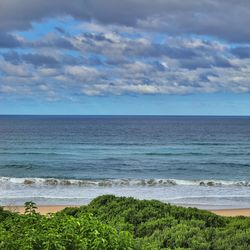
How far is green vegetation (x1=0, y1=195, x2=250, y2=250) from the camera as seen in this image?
19.7ft

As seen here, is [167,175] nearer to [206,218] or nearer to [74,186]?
[74,186]

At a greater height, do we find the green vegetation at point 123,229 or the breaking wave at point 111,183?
the green vegetation at point 123,229

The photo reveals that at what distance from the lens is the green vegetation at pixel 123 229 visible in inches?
237

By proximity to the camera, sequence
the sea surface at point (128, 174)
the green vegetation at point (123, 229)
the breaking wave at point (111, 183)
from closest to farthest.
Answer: the green vegetation at point (123, 229) → the sea surface at point (128, 174) → the breaking wave at point (111, 183)

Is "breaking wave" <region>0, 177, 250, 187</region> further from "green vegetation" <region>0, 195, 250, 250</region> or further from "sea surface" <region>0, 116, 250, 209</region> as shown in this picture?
"green vegetation" <region>0, 195, 250, 250</region>

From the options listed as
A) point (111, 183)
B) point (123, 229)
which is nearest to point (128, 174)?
point (111, 183)

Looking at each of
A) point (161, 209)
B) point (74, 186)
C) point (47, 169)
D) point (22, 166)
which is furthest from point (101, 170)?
point (161, 209)

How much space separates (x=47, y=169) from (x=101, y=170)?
4.63 meters

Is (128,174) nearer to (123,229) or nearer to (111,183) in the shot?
(111,183)

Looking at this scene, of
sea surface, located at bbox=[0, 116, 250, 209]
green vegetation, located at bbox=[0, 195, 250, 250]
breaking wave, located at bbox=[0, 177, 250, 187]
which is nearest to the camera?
green vegetation, located at bbox=[0, 195, 250, 250]

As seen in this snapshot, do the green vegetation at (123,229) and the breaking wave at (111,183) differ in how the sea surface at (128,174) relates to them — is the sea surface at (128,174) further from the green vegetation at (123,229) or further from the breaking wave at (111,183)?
the green vegetation at (123,229)

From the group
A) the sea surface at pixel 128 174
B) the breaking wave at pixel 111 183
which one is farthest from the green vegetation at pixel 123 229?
the breaking wave at pixel 111 183

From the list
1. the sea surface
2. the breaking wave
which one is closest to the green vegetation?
the sea surface

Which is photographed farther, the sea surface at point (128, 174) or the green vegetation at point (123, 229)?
the sea surface at point (128, 174)
